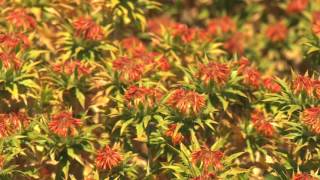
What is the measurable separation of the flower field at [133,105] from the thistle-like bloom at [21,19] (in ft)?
0.07

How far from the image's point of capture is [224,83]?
9.87m

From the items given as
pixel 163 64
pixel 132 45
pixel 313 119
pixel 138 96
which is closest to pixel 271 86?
pixel 313 119

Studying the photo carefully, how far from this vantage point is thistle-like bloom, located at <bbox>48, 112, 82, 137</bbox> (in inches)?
358

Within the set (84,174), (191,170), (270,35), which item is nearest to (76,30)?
(84,174)

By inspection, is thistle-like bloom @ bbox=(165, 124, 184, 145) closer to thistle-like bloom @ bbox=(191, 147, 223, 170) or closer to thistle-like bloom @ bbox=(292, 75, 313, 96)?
thistle-like bloom @ bbox=(191, 147, 223, 170)

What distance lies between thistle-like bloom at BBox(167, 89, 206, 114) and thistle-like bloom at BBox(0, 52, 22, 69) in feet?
8.71

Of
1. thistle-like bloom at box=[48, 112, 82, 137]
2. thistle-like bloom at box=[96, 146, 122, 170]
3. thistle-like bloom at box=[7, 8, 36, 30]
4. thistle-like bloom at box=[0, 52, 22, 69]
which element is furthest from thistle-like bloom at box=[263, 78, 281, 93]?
thistle-like bloom at box=[7, 8, 36, 30]

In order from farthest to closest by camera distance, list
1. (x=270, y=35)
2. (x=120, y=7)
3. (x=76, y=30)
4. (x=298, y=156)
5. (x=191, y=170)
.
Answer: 1. (x=270, y=35)
2. (x=120, y=7)
3. (x=76, y=30)
4. (x=298, y=156)
5. (x=191, y=170)

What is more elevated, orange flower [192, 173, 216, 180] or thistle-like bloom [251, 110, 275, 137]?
thistle-like bloom [251, 110, 275, 137]

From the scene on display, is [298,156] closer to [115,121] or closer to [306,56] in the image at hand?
[306,56]

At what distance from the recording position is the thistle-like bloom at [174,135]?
9.22 m

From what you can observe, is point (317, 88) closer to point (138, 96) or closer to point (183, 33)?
point (138, 96)

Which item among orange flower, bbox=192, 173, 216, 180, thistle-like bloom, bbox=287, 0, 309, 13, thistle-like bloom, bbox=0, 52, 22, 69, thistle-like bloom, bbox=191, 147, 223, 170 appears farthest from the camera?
thistle-like bloom, bbox=287, 0, 309, 13

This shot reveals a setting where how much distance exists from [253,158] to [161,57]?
8.37 feet
